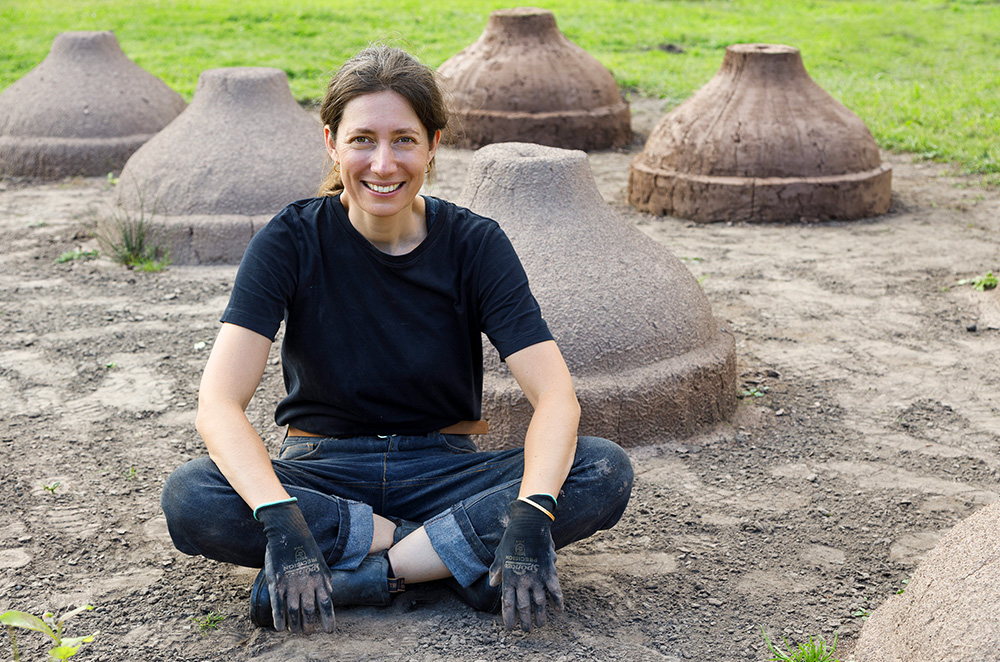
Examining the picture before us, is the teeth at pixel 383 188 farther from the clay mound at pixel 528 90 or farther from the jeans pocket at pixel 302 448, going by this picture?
the clay mound at pixel 528 90

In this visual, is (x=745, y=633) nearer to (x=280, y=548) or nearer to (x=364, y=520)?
(x=364, y=520)

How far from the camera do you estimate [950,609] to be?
190 cm

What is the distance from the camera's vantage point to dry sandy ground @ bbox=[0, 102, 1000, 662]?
244 cm

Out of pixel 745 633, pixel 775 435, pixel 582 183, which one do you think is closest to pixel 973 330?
pixel 775 435

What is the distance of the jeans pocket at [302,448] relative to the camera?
8.45 feet

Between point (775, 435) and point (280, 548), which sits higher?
point (280, 548)

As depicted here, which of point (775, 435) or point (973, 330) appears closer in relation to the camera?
point (775, 435)

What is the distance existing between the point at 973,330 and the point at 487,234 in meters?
2.93

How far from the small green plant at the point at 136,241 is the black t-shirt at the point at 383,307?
321 centimetres

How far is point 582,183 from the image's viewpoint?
3.65m

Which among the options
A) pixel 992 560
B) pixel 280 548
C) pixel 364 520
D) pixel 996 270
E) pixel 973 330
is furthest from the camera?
pixel 996 270

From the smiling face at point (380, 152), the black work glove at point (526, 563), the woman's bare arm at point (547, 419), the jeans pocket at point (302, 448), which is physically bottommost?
the black work glove at point (526, 563)

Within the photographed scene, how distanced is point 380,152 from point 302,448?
0.75 m

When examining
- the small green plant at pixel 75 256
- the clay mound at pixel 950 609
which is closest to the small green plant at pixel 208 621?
the clay mound at pixel 950 609
